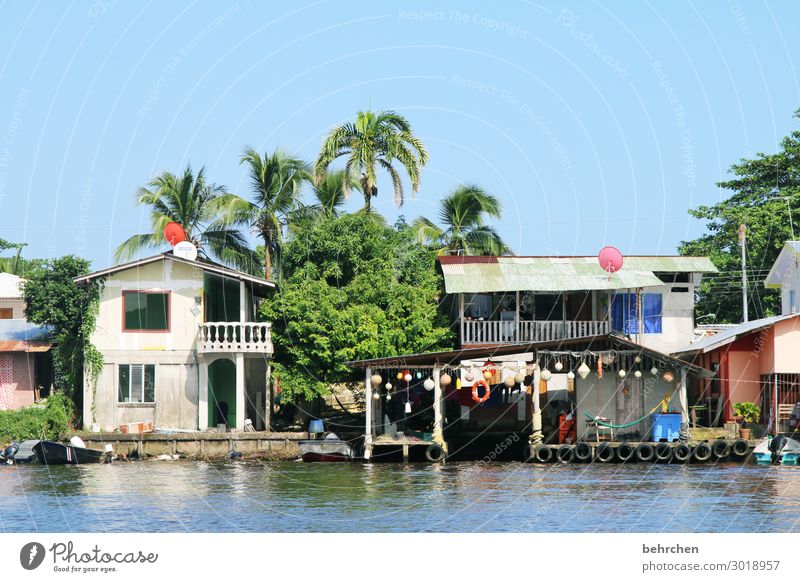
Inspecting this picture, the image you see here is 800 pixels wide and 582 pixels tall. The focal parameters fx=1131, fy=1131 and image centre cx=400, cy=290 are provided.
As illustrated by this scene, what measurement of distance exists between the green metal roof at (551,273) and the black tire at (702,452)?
707cm

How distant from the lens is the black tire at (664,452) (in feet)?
108

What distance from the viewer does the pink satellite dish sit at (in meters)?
37.0

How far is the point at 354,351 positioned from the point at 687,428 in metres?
10.7

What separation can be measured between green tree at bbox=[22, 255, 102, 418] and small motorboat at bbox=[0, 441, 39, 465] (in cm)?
425

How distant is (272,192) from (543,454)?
1728 cm

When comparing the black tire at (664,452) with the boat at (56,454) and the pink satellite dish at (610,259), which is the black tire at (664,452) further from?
the boat at (56,454)

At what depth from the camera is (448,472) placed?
101 ft

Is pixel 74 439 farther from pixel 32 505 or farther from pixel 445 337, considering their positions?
pixel 445 337

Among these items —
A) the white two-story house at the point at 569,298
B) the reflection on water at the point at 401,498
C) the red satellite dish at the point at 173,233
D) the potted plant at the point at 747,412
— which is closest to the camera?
the reflection on water at the point at 401,498

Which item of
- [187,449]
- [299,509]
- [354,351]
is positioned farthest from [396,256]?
[299,509]

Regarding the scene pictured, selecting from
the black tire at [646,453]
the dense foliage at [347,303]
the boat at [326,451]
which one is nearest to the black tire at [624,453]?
the black tire at [646,453]

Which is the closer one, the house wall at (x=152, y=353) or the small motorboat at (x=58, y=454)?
the small motorboat at (x=58, y=454)

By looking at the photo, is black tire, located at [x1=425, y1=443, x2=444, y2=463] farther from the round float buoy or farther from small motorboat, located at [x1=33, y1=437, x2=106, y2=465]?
small motorboat, located at [x1=33, y1=437, x2=106, y2=465]

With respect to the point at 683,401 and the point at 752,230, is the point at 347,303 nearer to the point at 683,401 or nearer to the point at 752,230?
the point at 683,401
